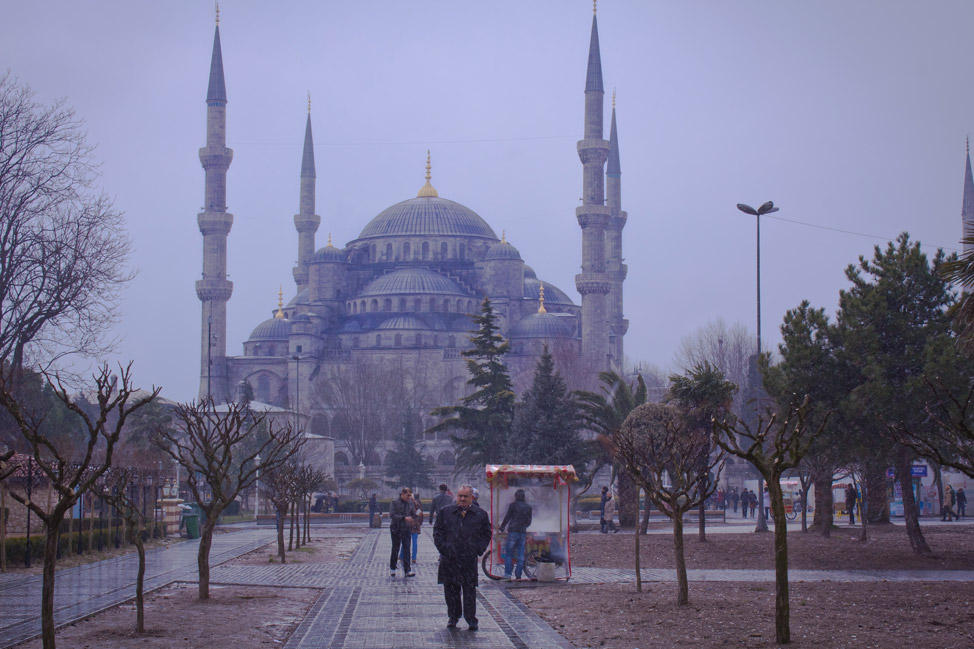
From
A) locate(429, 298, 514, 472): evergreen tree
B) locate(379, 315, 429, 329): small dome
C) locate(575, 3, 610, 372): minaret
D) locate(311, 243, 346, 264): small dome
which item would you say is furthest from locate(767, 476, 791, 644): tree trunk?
locate(311, 243, 346, 264): small dome

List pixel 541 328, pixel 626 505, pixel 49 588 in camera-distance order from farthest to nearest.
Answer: pixel 541 328 < pixel 626 505 < pixel 49 588

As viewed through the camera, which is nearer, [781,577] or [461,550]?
[781,577]

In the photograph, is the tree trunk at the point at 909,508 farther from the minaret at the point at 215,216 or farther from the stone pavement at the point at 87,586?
the minaret at the point at 215,216

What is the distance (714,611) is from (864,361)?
8.22 metres

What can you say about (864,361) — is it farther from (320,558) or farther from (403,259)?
(403,259)

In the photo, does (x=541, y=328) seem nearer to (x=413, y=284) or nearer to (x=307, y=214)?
(x=413, y=284)

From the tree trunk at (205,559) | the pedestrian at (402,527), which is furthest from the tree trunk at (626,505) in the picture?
the tree trunk at (205,559)

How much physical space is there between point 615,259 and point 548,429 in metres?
52.3

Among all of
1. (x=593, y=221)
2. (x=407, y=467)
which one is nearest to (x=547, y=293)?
(x=593, y=221)

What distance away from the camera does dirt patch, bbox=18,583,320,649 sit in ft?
29.6

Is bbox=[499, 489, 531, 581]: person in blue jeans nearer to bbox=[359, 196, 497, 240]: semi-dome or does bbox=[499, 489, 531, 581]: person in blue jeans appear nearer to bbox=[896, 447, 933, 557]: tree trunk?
bbox=[896, 447, 933, 557]: tree trunk

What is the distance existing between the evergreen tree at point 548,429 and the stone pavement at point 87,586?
10.8 meters

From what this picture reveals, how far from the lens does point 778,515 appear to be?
28.6 feet

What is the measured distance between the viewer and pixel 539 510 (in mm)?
14641
